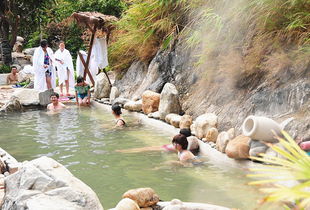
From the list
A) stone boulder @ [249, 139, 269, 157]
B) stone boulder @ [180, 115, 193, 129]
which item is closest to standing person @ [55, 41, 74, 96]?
stone boulder @ [180, 115, 193, 129]

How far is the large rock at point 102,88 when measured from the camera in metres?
12.8

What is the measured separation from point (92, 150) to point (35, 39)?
20.8m

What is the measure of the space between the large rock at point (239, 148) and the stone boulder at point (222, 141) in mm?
192

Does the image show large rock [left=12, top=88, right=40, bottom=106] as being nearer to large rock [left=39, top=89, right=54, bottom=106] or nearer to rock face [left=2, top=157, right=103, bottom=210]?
large rock [left=39, top=89, right=54, bottom=106]

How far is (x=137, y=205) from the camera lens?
3781 mm

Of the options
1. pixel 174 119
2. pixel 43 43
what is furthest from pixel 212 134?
pixel 43 43

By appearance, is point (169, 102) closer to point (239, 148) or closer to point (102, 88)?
point (239, 148)

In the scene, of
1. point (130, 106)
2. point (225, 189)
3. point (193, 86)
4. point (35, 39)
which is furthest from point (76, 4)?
point (225, 189)

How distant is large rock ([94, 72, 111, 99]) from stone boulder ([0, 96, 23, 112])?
219cm

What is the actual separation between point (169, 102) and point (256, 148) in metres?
3.31

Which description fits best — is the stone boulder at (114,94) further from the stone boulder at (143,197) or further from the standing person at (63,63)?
the stone boulder at (143,197)

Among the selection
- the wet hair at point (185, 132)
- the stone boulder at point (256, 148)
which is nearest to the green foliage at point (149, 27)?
the wet hair at point (185, 132)

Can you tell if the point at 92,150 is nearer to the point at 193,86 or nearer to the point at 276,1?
the point at 193,86

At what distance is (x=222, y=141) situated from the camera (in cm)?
615
